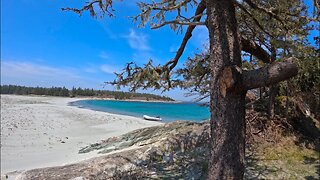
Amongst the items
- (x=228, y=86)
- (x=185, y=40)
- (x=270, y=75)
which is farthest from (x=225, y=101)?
(x=185, y=40)

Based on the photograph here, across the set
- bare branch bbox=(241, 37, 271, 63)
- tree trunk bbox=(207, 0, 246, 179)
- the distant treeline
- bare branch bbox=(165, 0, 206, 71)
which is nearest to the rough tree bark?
tree trunk bbox=(207, 0, 246, 179)

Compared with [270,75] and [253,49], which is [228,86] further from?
[253,49]

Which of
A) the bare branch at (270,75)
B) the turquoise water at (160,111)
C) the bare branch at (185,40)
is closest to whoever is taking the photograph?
the bare branch at (270,75)

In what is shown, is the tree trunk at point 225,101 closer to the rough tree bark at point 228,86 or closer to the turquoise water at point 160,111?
the rough tree bark at point 228,86

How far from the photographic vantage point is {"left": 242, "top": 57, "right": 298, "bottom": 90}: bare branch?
3.21 metres

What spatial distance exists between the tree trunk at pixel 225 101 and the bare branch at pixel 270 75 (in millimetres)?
112

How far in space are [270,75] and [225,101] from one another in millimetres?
561

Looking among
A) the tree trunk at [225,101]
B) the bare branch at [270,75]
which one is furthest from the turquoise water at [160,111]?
the bare branch at [270,75]

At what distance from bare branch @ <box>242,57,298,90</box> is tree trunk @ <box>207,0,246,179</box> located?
11cm

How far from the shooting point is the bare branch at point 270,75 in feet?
10.5

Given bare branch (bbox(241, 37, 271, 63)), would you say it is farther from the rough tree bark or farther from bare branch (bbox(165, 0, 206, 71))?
the rough tree bark

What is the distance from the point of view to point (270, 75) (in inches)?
126

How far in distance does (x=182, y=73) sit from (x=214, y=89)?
167 inches

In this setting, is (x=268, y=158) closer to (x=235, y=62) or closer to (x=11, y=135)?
(x=235, y=62)
